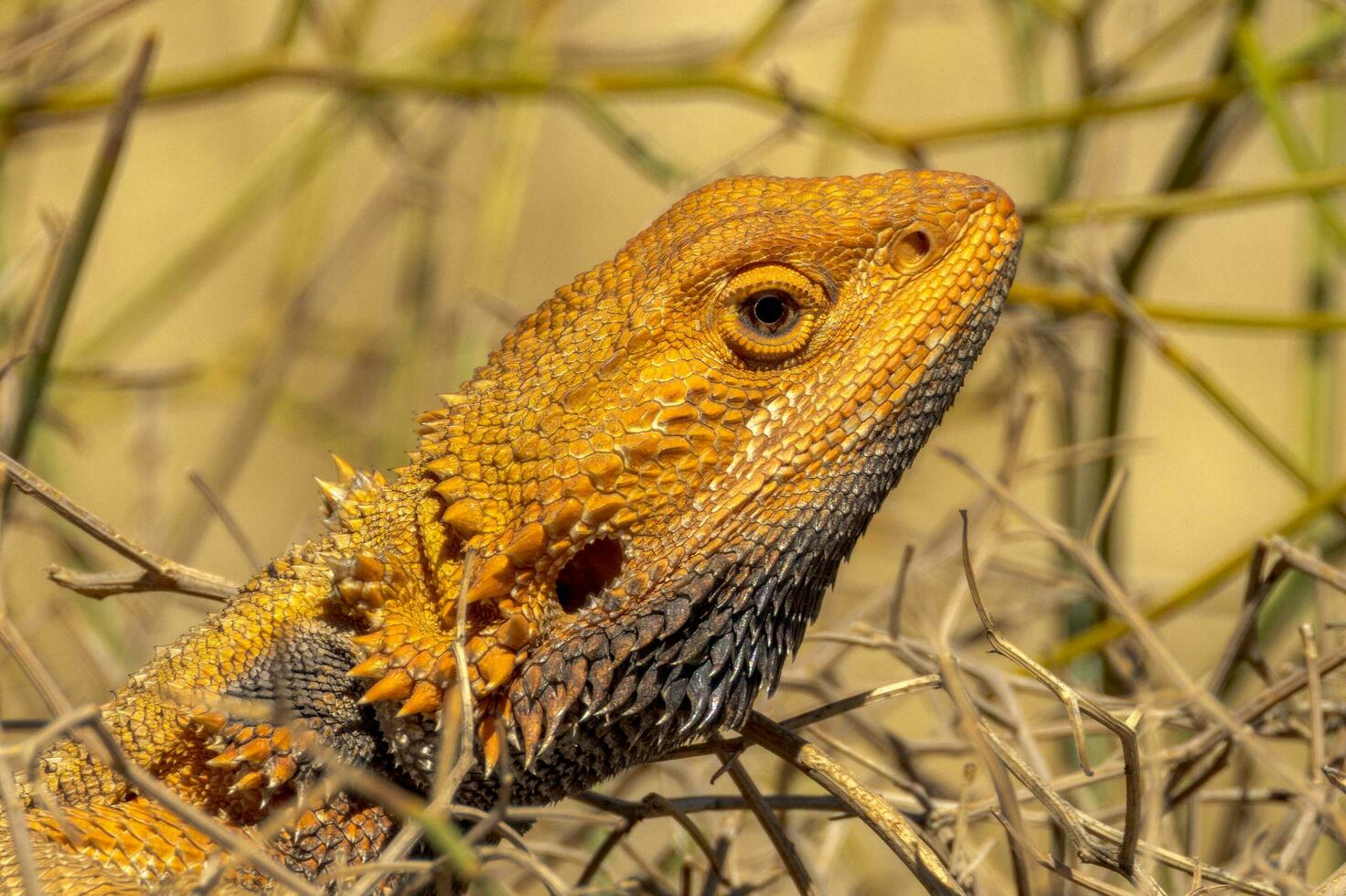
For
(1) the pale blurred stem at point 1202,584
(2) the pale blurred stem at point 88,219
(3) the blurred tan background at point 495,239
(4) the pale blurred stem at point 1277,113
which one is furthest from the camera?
(3) the blurred tan background at point 495,239

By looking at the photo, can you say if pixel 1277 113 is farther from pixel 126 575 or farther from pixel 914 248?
pixel 126 575

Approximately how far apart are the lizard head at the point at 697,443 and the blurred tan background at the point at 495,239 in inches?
20.8

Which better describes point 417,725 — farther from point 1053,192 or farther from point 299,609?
point 1053,192

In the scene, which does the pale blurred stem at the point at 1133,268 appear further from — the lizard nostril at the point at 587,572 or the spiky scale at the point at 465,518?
the spiky scale at the point at 465,518

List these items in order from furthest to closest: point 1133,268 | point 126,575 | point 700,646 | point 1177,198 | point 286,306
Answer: point 286,306, point 1133,268, point 1177,198, point 126,575, point 700,646

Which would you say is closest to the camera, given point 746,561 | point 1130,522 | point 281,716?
point 281,716


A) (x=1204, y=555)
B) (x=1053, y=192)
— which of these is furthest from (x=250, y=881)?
(x=1204, y=555)

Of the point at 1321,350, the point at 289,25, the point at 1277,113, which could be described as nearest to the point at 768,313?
the point at 1277,113

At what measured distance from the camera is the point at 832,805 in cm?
206

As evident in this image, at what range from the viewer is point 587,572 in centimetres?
209

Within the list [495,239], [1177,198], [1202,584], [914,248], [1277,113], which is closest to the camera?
[914,248]

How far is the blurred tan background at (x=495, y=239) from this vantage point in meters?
3.79

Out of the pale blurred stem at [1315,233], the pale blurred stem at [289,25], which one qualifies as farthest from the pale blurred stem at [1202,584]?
the pale blurred stem at [289,25]

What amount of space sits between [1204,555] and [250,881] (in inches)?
279
